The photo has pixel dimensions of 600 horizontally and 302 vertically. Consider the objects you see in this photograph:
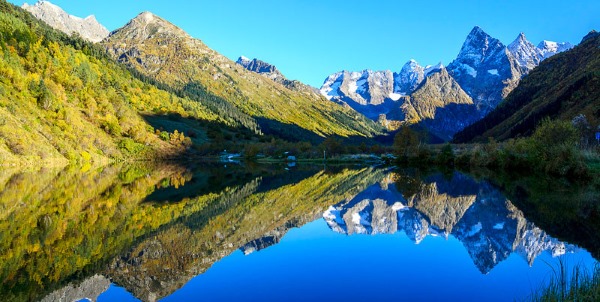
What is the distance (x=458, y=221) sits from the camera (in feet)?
72.8

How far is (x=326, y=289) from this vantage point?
11.9 m

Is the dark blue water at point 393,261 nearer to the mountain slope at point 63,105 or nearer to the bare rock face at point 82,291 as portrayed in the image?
the bare rock face at point 82,291

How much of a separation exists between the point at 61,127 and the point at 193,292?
8867 centimetres

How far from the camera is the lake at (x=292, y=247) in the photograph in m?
11.8

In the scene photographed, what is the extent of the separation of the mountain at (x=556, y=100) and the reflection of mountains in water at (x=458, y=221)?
102 metres

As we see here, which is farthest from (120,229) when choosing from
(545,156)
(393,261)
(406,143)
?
(406,143)

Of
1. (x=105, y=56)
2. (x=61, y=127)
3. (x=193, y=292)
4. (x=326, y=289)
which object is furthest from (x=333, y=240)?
(x=105, y=56)

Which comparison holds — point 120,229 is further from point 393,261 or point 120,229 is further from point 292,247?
point 393,261

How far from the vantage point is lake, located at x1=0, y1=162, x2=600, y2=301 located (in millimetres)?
11828

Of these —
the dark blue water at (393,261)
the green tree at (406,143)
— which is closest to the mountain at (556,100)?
the green tree at (406,143)

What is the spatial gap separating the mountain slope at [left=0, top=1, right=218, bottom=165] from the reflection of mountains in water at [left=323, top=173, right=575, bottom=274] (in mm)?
61849

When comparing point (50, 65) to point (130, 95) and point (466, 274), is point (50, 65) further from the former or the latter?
point (466, 274)

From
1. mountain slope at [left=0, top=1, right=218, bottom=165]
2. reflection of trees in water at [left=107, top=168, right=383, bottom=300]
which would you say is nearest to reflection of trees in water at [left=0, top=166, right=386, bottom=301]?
reflection of trees in water at [left=107, top=168, right=383, bottom=300]

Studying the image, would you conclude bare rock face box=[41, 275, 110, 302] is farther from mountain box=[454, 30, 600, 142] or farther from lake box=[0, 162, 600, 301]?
mountain box=[454, 30, 600, 142]
